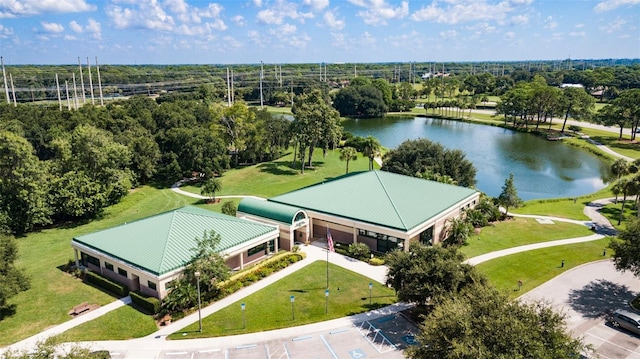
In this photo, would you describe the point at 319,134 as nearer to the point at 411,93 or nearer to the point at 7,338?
the point at 7,338

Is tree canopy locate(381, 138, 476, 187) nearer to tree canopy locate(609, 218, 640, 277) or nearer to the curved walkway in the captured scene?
the curved walkway

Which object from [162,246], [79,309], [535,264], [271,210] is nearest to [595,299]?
[535,264]

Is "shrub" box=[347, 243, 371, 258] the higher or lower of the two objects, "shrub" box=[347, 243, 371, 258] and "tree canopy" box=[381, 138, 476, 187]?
the lower

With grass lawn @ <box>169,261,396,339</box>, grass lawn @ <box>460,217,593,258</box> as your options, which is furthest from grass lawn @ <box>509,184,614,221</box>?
grass lawn @ <box>169,261,396,339</box>

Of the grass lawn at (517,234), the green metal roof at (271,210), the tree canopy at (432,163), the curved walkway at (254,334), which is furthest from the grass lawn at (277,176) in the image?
the grass lawn at (517,234)

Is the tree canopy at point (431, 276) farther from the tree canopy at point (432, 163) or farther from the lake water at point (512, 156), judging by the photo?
the lake water at point (512, 156)

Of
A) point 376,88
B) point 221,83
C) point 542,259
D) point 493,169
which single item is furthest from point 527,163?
point 221,83

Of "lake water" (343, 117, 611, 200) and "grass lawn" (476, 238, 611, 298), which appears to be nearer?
"grass lawn" (476, 238, 611, 298)
